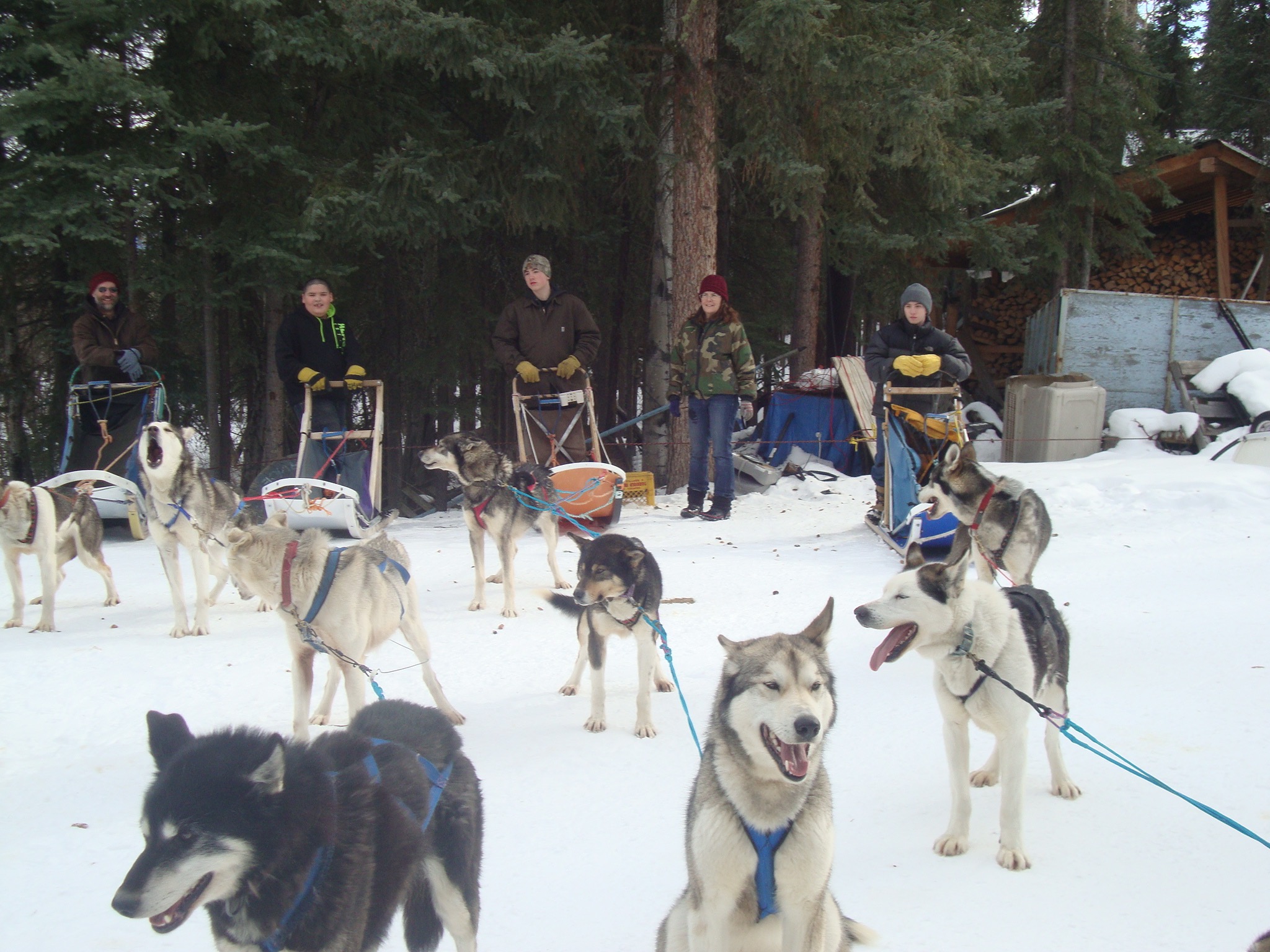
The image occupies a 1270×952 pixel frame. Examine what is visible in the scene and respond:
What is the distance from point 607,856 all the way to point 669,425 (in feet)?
23.7

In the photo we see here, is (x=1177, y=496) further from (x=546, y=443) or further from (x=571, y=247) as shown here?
(x=571, y=247)

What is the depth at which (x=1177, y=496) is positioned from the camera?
697 centimetres

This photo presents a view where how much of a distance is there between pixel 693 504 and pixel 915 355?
2389 mm

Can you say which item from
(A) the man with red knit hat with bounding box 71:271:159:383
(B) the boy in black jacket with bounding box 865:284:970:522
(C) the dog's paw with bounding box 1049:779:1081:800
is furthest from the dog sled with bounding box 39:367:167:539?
(C) the dog's paw with bounding box 1049:779:1081:800

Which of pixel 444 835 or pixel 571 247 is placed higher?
pixel 571 247

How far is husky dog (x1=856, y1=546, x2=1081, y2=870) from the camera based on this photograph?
2.46 meters

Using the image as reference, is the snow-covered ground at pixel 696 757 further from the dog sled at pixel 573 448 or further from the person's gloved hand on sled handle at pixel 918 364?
the person's gloved hand on sled handle at pixel 918 364

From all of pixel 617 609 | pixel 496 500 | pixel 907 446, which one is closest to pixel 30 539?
pixel 496 500

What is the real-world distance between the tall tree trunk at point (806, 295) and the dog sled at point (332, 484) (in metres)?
6.88

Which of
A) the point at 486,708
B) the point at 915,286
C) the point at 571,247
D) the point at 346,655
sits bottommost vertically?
the point at 486,708

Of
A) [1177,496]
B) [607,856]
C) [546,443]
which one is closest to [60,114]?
[546,443]

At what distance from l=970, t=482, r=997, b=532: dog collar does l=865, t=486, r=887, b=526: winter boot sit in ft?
6.47

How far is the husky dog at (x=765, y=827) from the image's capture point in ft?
5.96

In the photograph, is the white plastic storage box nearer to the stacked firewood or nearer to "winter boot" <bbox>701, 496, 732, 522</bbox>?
"winter boot" <bbox>701, 496, 732, 522</bbox>
